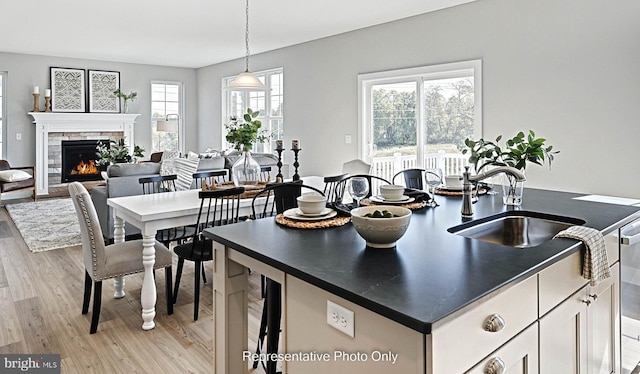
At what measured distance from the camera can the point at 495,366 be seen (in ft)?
3.91

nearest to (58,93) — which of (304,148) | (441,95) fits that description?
(304,148)

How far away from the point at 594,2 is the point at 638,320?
3.07 m

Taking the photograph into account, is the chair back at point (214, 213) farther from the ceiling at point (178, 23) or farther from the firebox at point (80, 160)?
the firebox at point (80, 160)

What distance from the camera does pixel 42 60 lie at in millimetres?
8359

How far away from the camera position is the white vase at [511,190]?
227 centimetres

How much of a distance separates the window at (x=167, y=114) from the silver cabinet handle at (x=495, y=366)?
9.36 metres

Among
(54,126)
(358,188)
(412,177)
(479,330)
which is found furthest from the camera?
(54,126)

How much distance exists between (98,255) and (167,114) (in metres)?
7.73

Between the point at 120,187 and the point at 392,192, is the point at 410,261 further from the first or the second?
the point at 120,187

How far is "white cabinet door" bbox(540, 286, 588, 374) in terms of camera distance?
145 cm

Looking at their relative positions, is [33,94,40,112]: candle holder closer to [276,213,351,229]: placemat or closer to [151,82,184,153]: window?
[151,82,184,153]: window

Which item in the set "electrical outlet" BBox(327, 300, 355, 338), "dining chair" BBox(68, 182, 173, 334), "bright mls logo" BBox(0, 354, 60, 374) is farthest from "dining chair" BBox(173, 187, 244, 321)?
"electrical outlet" BBox(327, 300, 355, 338)

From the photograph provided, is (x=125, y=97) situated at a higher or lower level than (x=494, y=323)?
higher

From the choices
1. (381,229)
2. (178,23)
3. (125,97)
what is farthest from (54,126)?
(381,229)
